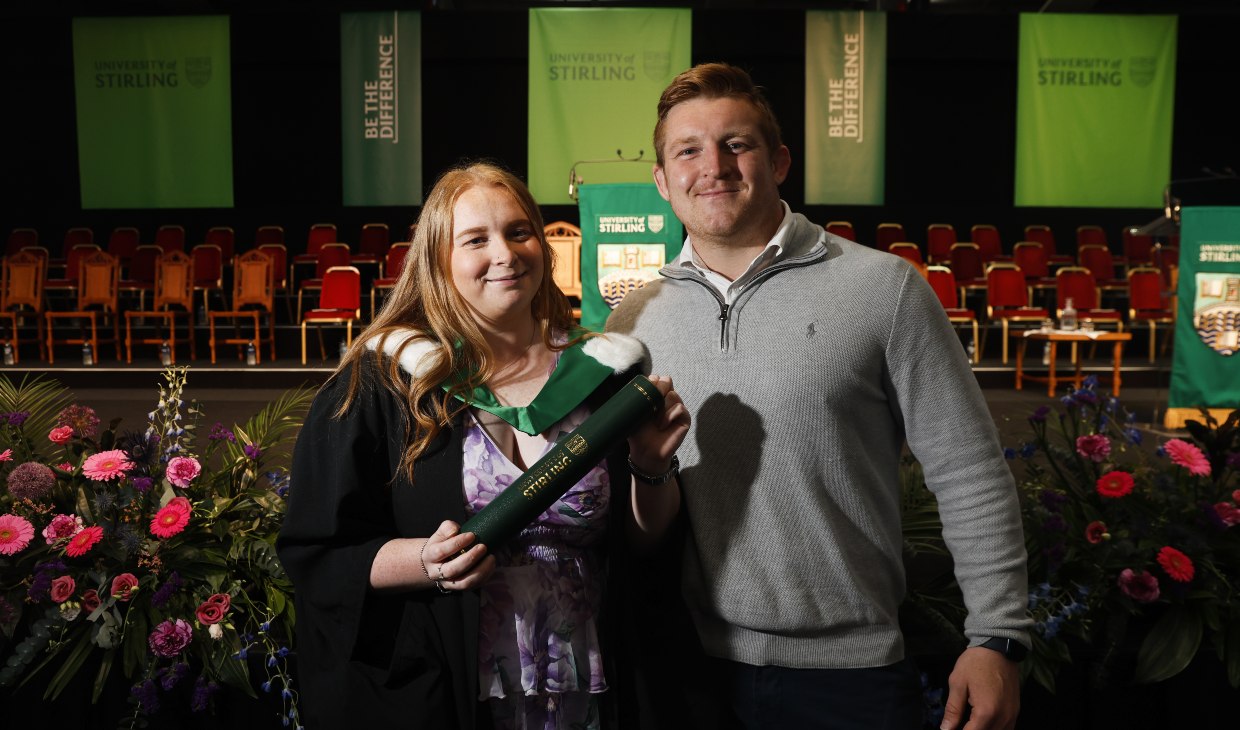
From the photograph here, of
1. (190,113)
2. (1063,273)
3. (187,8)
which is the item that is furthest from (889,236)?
(187,8)

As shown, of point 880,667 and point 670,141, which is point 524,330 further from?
point 880,667

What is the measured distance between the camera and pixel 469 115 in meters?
12.1

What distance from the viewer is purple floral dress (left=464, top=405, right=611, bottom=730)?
A: 4.11 ft

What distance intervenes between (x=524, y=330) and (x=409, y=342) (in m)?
0.17

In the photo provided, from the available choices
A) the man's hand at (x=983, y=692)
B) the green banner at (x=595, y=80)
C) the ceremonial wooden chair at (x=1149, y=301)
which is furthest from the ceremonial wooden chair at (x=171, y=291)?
the ceremonial wooden chair at (x=1149, y=301)

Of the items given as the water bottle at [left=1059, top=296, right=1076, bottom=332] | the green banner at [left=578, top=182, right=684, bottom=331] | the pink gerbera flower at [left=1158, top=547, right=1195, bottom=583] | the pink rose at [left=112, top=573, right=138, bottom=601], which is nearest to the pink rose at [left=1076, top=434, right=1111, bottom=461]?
the pink gerbera flower at [left=1158, top=547, right=1195, bottom=583]

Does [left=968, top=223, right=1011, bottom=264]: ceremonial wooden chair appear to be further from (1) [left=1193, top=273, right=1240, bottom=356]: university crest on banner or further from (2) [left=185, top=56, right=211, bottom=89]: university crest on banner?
(2) [left=185, top=56, right=211, bottom=89]: university crest on banner

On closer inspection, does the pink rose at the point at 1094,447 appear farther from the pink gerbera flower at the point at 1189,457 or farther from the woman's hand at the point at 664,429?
the woman's hand at the point at 664,429

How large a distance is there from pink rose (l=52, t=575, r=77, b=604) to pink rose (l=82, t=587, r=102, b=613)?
36mm

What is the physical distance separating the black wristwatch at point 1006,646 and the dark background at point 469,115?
414 inches

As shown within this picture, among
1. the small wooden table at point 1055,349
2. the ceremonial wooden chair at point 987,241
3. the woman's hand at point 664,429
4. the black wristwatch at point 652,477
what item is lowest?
the small wooden table at point 1055,349

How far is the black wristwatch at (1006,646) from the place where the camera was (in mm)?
1315

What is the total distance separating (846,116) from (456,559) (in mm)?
9297

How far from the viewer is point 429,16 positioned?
11.7 meters
